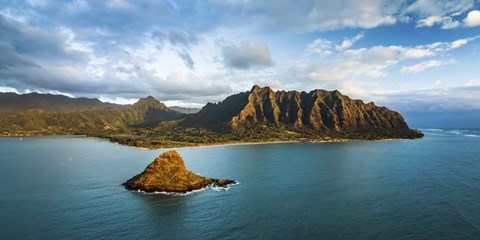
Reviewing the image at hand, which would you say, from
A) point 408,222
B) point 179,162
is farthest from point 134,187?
point 408,222

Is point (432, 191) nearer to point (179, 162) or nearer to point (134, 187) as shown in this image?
point (179, 162)

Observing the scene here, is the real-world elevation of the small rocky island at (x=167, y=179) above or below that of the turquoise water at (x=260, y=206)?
above

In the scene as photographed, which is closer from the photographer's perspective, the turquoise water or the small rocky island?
the turquoise water

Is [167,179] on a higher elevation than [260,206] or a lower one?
higher

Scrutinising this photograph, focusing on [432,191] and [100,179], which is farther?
[100,179]

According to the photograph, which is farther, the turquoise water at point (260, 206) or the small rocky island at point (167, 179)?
the small rocky island at point (167, 179)

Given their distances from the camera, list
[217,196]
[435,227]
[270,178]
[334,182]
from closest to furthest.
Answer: [435,227] < [217,196] < [334,182] < [270,178]

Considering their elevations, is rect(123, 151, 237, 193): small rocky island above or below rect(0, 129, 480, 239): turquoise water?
above

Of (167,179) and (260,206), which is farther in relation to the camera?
(167,179)
